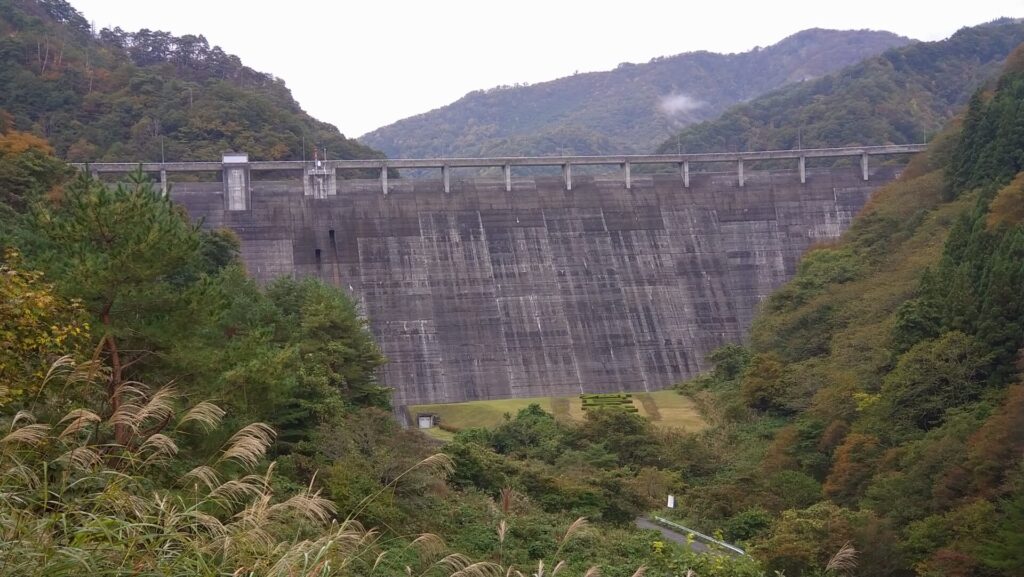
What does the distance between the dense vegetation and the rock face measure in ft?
12.9

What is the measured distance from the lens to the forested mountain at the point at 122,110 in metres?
51.8

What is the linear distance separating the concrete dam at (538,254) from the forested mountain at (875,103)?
22.5 metres

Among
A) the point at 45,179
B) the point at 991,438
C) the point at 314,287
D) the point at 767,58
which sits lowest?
the point at 991,438

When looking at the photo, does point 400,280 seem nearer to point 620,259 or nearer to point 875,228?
point 620,259

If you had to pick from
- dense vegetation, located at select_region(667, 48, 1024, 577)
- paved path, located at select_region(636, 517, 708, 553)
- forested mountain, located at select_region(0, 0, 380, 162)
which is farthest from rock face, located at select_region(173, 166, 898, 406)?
paved path, located at select_region(636, 517, 708, 553)

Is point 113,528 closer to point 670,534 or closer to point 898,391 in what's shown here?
point 670,534

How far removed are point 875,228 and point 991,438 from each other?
20829mm

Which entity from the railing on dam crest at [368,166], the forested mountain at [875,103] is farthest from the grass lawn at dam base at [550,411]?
the forested mountain at [875,103]

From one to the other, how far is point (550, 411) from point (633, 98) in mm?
127209

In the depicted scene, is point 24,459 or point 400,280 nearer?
point 24,459

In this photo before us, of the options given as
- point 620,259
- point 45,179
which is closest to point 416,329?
point 620,259

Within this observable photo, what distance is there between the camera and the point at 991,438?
20.1 meters

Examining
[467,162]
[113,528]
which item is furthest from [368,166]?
[113,528]

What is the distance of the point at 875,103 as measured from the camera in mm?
73062
